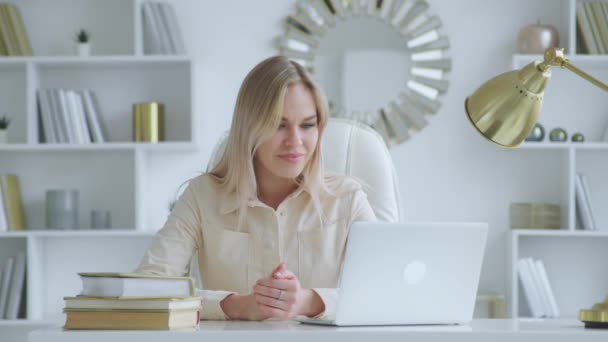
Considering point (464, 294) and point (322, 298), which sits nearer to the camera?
point (464, 294)

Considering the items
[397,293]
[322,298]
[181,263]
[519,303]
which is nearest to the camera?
[397,293]

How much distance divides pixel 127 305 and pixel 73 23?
9.07 ft

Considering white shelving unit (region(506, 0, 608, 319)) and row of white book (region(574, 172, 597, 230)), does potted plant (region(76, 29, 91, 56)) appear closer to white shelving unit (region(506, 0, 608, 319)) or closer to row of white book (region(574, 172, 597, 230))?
white shelving unit (region(506, 0, 608, 319))

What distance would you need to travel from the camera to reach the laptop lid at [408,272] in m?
1.42

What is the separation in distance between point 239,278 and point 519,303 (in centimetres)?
187

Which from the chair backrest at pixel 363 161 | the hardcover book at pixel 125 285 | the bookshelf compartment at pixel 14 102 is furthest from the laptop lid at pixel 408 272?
the bookshelf compartment at pixel 14 102

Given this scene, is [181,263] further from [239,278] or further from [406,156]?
[406,156]

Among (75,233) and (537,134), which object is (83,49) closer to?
(75,233)

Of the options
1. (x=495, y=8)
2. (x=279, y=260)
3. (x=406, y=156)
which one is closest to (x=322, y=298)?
(x=279, y=260)

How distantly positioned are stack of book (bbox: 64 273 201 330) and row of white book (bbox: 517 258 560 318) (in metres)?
2.46

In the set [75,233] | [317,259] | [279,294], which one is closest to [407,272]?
[279,294]

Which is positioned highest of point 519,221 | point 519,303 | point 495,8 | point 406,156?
point 495,8

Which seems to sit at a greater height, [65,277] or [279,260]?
[279,260]

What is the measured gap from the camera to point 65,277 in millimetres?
3822
